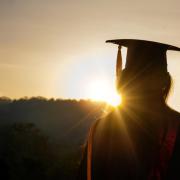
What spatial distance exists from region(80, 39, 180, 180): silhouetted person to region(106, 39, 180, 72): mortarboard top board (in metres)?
0.30

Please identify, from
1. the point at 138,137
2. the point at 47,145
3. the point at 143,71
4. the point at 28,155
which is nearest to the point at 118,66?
the point at 143,71

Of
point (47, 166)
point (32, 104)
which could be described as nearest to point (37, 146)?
point (47, 166)

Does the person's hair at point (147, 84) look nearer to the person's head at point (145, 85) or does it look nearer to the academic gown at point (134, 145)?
the person's head at point (145, 85)

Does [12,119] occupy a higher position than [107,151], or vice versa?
[107,151]

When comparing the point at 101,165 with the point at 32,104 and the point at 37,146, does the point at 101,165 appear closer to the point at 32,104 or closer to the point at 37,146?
the point at 37,146

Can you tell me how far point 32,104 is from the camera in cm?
16088

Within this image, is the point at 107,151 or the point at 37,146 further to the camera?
the point at 37,146

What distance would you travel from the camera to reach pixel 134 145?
507 centimetres

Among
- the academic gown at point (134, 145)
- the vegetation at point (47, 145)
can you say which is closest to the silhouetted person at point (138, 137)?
the academic gown at point (134, 145)

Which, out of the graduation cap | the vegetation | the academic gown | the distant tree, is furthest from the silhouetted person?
the distant tree

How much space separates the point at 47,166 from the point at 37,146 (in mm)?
8231

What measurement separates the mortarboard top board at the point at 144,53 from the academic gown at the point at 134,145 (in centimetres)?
67

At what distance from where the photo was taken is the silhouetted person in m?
4.89

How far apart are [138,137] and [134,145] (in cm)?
9
